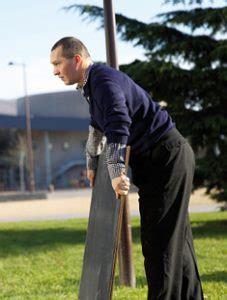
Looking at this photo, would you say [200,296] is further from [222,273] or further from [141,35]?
[141,35]

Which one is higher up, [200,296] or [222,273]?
[200,296]

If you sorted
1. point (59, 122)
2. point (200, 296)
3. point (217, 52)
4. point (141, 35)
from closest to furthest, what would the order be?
1. point (200, 296)
2. point (217, 52)
3. point (141, 35)
4. point (59, 122)

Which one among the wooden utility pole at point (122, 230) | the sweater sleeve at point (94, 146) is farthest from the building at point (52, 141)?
the sweater sleeve at point (94, 146)

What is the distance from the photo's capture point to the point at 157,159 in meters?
3.72

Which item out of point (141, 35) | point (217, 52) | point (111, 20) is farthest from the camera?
point (141, 35)

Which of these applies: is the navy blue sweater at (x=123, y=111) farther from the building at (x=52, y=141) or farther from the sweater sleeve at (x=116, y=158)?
the building at (x=52, y=141)

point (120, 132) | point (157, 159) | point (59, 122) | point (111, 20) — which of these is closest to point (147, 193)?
point (157, 159)

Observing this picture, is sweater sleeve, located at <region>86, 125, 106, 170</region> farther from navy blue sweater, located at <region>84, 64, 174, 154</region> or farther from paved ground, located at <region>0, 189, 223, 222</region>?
paved ground, located at <region>0, 189, 223, 222</region>

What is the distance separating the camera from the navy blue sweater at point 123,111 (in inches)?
134

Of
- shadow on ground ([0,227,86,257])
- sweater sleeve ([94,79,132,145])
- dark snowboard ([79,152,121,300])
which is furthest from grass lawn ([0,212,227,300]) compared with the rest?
sweater sleeve ([94,79,132,145])

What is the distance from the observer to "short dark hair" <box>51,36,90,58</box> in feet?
12.0

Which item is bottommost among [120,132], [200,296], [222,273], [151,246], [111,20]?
[222,273]

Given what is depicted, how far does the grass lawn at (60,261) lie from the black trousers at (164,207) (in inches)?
57.9

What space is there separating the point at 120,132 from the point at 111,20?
10.0ft
